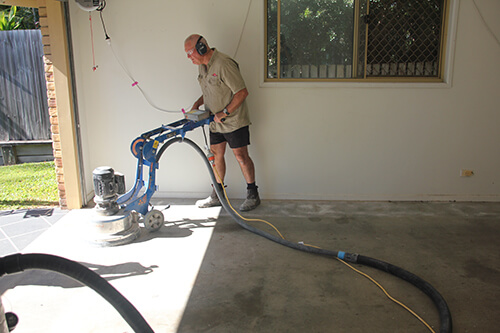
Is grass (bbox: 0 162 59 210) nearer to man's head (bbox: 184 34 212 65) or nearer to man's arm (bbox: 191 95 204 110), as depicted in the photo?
man's arm (bbox: 191 95 204 110)

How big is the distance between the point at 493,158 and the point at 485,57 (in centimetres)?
111

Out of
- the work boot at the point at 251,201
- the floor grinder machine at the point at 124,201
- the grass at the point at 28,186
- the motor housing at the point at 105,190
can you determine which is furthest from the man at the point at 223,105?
the grass at the point at 28,186

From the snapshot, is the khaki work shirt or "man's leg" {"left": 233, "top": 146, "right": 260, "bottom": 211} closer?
the khaki work shirt

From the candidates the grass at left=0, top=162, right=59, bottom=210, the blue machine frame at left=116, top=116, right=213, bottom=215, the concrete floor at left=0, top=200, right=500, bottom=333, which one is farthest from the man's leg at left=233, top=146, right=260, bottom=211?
the grass at left=0, top=162, right=59, bottom=210

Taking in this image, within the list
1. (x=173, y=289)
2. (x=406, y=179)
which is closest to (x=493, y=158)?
(x=406, y=179)

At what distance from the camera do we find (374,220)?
390 centimetres

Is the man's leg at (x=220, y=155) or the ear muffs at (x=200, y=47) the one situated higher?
the ear muffs at (x=200, y=47)

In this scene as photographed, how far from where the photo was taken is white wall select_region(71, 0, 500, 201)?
4227mm

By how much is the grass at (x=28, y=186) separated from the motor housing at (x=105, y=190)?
4.98 feet

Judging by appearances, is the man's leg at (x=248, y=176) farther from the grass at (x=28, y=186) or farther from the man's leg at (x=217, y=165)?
the grass at (x=28, y=186)

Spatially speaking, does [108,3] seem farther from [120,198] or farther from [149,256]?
[149,256]

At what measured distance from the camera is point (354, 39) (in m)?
4.22

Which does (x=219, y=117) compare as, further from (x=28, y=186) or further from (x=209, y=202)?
(x=28, y=186)

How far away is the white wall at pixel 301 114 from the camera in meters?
4.23
